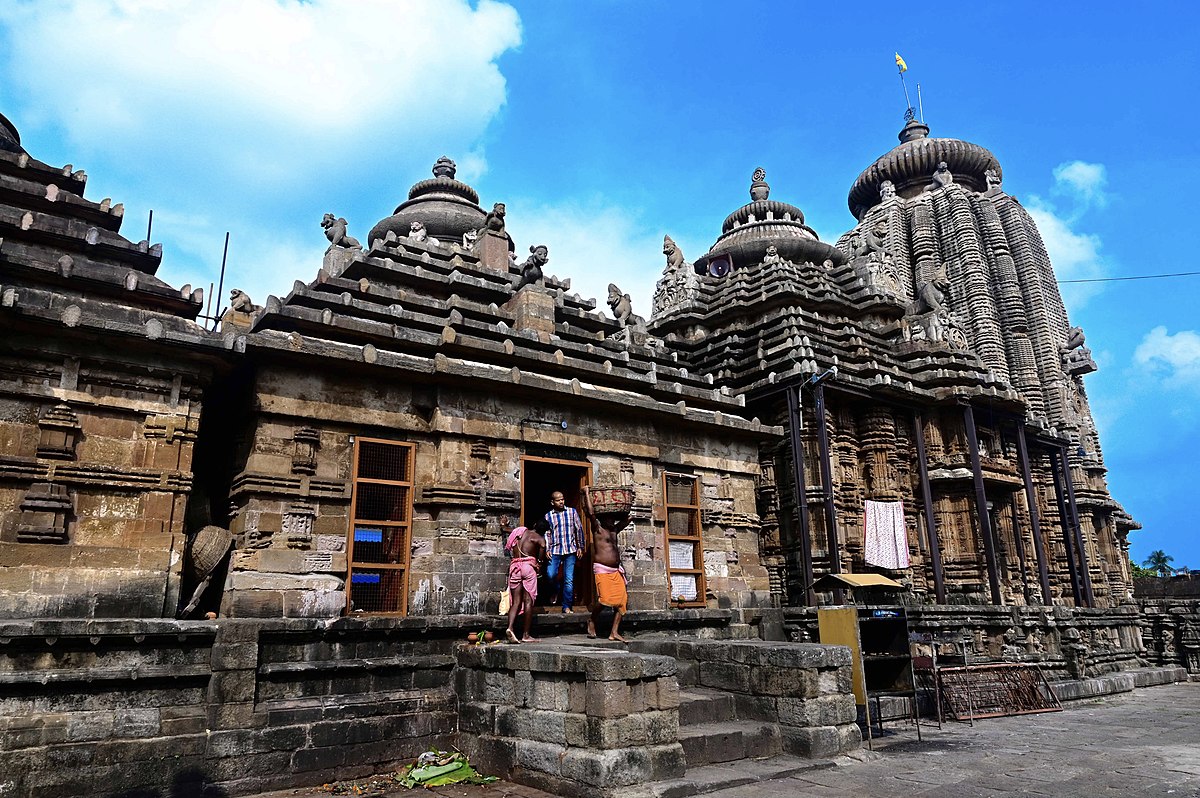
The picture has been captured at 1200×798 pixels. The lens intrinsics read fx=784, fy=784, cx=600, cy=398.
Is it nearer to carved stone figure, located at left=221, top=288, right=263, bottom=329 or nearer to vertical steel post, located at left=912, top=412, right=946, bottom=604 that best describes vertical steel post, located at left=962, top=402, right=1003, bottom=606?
vertical steel post, located at left=912, top=412, right=946, bottom=604

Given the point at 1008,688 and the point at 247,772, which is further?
the point at 1008,688

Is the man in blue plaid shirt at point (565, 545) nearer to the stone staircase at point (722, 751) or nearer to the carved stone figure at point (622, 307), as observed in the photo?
the stone staircase at point (722, 751)

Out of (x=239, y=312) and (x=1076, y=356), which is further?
(x=1076, y=356)

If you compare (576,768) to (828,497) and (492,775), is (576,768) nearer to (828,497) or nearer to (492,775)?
(492,775)

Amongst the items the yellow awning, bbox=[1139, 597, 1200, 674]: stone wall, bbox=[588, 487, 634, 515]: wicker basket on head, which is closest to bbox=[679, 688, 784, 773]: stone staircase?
bbox=[588, 487, 634, 515]: wicker basket on head

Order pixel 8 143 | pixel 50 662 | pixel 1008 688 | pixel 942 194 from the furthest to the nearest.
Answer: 1. pixel 942 194
2. pixel 1008 688
3. pixel 8 143
4. pixel 50 662

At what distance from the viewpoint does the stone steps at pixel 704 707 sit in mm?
9156

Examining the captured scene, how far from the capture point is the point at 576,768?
7.32 m

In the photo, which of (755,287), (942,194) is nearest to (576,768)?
(755,287)

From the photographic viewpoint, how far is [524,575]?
1042 centimetres

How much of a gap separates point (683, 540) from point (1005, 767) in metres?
6.57

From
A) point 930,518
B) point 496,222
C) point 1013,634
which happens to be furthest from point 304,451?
point 930,518

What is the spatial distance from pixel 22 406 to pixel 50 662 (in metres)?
2.95

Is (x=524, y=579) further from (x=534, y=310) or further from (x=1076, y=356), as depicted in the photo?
(x=1076, y=356)
